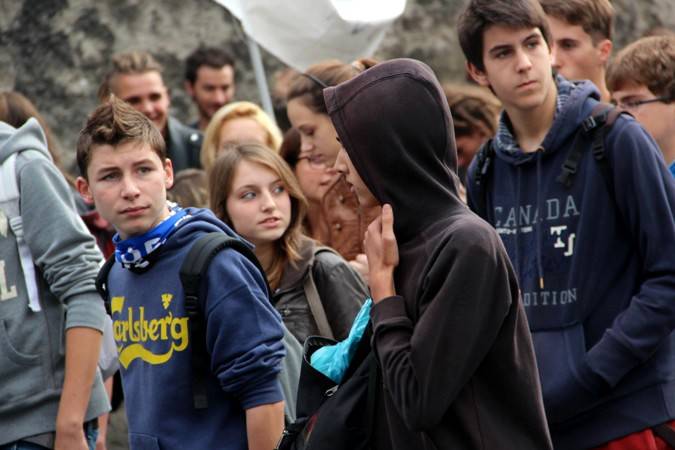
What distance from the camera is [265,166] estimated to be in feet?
16.1

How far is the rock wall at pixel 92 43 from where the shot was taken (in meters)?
7.73

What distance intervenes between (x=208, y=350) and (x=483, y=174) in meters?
1.27

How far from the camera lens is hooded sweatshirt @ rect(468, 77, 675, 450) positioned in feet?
13.2

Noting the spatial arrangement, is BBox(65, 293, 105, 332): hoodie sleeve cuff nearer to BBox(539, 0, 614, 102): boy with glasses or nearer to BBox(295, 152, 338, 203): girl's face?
BBox(295, 152, 338, 203): girl's face

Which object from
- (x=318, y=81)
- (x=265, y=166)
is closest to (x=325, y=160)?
(x=318, y=81)

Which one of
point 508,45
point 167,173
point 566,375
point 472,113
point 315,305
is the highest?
point 508,45

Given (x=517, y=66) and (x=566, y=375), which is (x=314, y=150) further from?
(x=566, y=375)

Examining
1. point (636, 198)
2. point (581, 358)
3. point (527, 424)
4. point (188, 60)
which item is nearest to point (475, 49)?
point (636, 198)

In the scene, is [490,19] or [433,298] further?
[490,19]

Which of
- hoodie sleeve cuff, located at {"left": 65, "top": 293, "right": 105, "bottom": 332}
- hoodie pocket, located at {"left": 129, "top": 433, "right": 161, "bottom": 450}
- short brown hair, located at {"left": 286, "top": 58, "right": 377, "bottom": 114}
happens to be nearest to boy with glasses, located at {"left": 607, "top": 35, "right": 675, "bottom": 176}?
short brown hair, located at {"left": 286, "top": 58, "right": 377, "bottom": 114}

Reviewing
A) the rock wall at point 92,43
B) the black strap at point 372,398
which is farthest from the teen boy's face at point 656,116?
the rock wall at point 92,43

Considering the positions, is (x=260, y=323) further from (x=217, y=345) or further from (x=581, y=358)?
(x=581, y=358)

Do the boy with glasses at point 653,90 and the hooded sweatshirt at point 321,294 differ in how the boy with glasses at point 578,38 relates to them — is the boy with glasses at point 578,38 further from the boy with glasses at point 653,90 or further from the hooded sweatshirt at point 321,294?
the hooded sweatshirt at point 321,294

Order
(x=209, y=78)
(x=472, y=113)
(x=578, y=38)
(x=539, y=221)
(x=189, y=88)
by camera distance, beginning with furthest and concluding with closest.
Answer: (x=189, y=88), (x=209, y=78), (x=472, y=113), (x=578, y=38), (x=539, y=221)
